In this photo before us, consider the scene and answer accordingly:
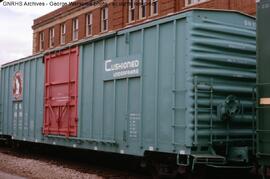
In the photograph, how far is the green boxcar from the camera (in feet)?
28.7

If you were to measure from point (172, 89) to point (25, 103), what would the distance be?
8844 mm

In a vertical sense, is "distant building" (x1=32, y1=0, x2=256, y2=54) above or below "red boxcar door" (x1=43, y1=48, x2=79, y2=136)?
above

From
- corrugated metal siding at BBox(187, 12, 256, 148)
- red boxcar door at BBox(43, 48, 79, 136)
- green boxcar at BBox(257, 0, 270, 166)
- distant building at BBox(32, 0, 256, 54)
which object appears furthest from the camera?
distant building at BBox(32, 0, 256, 54)

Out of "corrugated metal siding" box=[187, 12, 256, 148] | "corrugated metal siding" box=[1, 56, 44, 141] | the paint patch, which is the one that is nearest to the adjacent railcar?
"corrugated metal siding" box=[187, 12, 256, 148]

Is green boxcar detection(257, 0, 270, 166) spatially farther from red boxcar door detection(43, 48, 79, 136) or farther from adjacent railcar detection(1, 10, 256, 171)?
red boxcar door detection(43, 48, 79, 136)

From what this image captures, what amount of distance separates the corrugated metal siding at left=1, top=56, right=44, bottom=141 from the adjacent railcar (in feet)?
8.88

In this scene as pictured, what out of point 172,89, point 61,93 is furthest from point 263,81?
point 61,93

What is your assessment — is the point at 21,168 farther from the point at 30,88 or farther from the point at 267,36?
the point at 267,36

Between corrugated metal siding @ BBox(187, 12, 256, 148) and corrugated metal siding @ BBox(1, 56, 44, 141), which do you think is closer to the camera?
corrugated metal siding @ BBox(187, 12, 256, 148)

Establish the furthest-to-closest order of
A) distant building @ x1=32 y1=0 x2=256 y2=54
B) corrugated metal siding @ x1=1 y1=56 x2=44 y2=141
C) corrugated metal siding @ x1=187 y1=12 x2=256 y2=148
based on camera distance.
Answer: distant building @ x1=32 y1=0 x2=256 y2=54 < corrugated metal siding @ x1=1 y1=56 x2=44 y2=141 < corrugated metal siding @ x1=187 y1=12 x2=256 y2=148

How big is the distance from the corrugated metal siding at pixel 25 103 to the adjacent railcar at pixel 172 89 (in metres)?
2.71

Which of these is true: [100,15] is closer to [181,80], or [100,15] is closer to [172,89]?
[172,89]

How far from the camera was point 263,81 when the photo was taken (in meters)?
8.92

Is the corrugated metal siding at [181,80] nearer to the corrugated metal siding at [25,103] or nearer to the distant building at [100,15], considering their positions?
the corrugated metal siding at [25,103]
